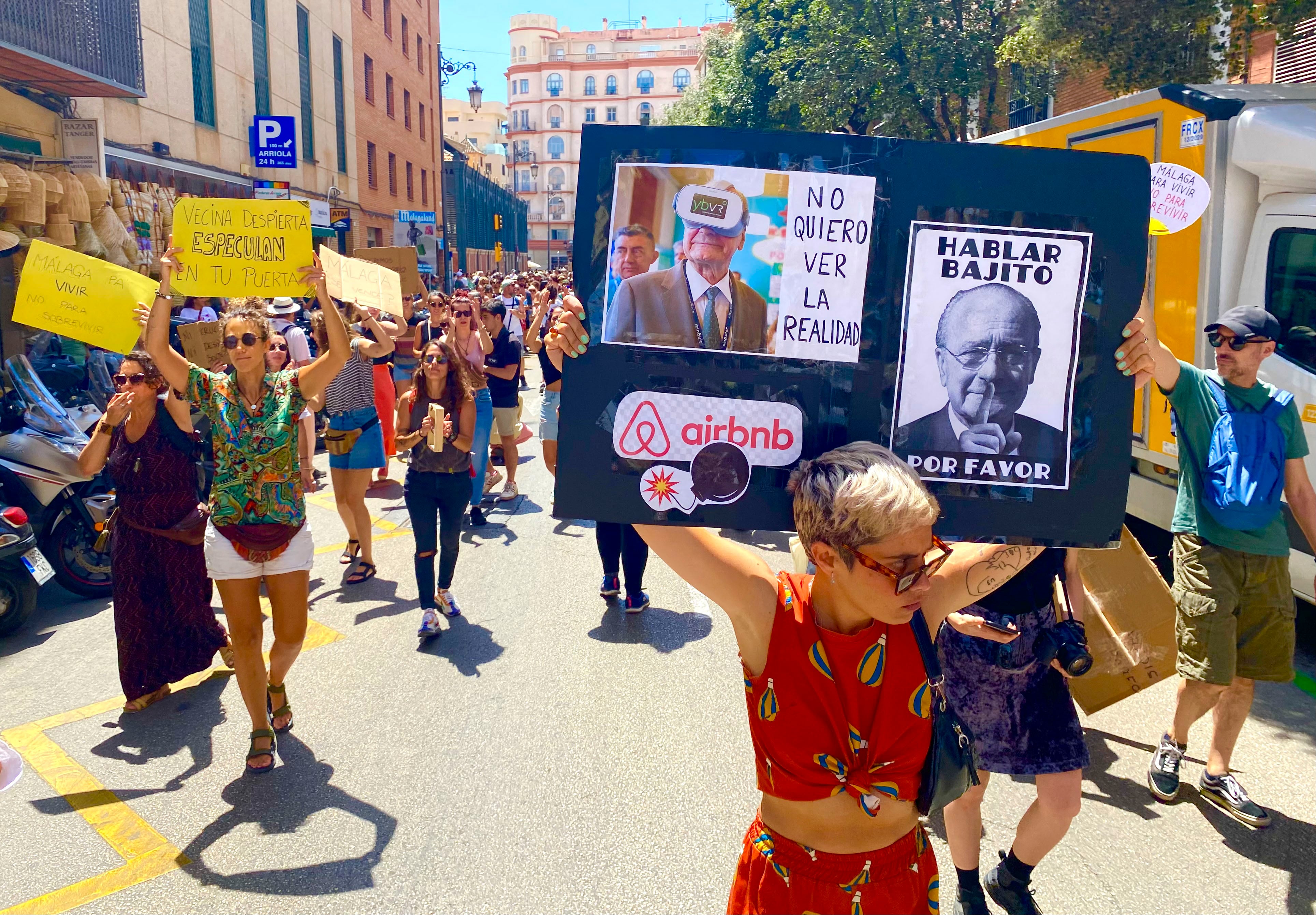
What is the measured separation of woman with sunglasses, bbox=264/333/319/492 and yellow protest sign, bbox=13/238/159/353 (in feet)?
2.01

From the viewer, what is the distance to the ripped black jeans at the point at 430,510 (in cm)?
609

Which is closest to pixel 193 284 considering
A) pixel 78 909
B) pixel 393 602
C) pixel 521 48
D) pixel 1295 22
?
pixel 78 909

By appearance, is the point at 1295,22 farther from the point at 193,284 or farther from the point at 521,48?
the point at 521,48

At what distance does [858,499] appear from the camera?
1856mm

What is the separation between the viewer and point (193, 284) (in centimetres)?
441

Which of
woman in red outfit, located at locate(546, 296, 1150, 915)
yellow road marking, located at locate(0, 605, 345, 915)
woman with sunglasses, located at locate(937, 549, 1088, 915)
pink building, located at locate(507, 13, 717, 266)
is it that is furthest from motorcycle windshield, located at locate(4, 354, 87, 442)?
pink building, located at locate(507, 13, 717, 266)

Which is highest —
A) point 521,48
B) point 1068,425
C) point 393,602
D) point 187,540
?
point 521,48

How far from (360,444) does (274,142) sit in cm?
1487

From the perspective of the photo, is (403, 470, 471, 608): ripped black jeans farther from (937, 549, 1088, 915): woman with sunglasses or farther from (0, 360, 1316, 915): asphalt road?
(937, 549, 1088, 915): woman with sunglasses

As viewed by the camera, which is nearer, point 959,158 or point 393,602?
point 959,158

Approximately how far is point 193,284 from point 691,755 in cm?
308

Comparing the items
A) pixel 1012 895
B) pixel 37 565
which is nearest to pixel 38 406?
pixel 37 565

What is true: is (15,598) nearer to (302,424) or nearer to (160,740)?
(302,424)

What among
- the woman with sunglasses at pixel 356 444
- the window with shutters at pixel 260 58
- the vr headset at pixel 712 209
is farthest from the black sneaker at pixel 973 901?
the window with shutters at pixel 260 58
